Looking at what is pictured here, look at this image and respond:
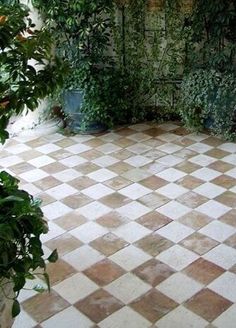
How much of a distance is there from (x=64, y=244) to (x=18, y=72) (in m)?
1.29

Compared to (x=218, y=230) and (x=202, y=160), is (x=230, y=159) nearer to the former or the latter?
(x=202, y=160)

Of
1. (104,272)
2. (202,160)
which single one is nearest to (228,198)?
(202,160)

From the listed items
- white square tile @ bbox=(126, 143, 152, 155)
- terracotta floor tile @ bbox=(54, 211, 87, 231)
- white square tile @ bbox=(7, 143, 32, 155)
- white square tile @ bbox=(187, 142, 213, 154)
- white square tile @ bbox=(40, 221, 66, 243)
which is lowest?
white square tile @ bbox=(40, 221, 66, 243)

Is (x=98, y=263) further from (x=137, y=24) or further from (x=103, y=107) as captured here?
(x=137, y=24)

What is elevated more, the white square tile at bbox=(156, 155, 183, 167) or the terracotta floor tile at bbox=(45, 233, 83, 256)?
the white square tile at bbox=(156, 155, 183, 167)

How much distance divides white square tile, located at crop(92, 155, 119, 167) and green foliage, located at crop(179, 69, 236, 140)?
84 centimetres

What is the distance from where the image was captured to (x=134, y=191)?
289 centimetres

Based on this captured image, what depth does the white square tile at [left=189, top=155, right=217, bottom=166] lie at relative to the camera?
3.27 meters

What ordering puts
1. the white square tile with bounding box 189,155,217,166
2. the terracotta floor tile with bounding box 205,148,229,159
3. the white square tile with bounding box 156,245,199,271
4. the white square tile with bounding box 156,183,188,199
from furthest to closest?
the terracotta floor tile with bounding box 205,148,229,159, the white square tile with bounding box 189,155,217,166, the white square tile with bounding box 156,183,188,199, the white square tile with bounding box 156,245,199,271

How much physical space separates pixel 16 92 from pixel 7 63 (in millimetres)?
92

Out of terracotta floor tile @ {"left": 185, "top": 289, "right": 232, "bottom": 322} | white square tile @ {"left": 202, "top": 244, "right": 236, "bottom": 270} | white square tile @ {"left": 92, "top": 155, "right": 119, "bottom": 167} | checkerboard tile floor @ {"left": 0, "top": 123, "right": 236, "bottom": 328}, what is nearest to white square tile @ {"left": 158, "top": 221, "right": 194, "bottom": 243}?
checkerboard tile floor @ {"left": 0, "top": 123, "right": 236, "bottom": 328}

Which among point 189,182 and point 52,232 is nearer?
point 52,232

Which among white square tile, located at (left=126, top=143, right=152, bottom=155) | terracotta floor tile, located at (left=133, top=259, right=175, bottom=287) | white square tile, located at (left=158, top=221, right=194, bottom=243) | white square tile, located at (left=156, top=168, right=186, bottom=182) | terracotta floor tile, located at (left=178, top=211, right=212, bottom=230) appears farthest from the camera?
white square tile, located at (left=126, top=143, right=152, bottom=155)

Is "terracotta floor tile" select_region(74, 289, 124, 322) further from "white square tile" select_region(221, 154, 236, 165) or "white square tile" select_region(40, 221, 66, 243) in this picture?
"white square tile" select_region(221, 154, 236, 165)
